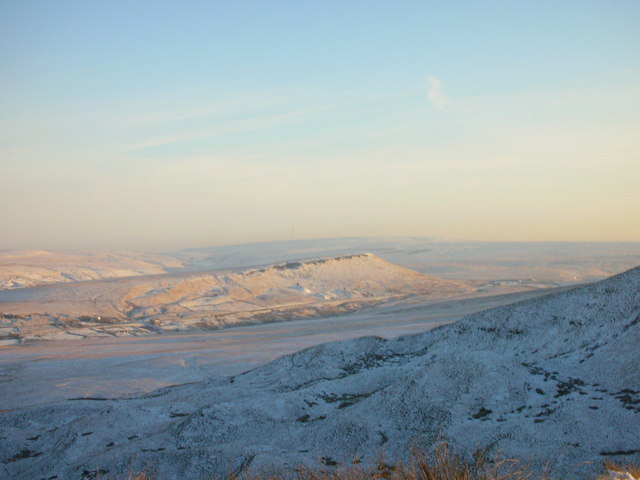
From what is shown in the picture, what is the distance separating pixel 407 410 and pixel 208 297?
1432 inches

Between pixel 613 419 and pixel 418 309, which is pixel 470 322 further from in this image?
pixel 418 309

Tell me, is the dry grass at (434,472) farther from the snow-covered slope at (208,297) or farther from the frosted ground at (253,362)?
the snow-covered slope at (208,297)

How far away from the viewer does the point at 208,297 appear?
1684 inches

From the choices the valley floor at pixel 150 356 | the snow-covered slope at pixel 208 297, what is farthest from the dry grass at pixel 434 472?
the snow-covered slope at pixel 208 297

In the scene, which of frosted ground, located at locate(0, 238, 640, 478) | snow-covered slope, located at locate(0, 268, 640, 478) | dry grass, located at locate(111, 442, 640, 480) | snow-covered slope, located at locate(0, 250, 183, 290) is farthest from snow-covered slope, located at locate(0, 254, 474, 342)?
dry grass, located at locate(111, 442, 640, 480)

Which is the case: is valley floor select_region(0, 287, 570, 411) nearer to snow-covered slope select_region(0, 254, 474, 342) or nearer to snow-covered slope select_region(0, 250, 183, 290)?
snow-covered slope select_region(0, 254, 474, 342)

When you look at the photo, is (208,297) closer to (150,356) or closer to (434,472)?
(150,356)

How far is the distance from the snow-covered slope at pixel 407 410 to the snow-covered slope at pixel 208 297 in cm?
2285

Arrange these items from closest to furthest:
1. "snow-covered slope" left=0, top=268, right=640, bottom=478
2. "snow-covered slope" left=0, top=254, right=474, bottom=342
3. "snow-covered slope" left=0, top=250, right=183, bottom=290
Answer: "snow-covered slope" left=0, top=268, right=640, bottom=478
"snow-covered slope" left=0, top=254, right=474, bottom=342
"snow-covered slope" left=0, top=250, right=183, bottom=290

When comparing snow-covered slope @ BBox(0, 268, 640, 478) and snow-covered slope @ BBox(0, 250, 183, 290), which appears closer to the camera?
snow-covered slope @ BBox(0, 268, 640, 478)

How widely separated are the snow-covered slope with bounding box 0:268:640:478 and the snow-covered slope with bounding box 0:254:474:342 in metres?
22.9

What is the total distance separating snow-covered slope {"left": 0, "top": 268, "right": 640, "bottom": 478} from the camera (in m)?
6.69

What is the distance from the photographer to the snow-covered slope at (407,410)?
263 inches

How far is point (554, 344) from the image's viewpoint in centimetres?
942
